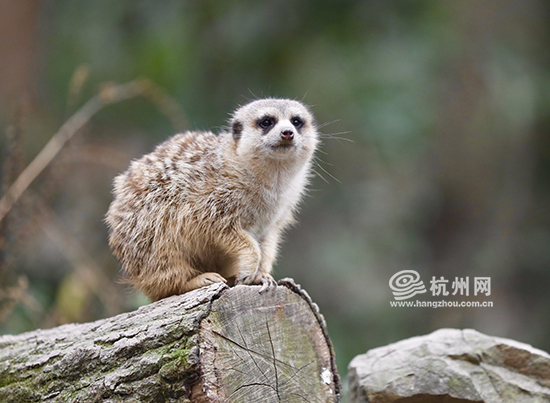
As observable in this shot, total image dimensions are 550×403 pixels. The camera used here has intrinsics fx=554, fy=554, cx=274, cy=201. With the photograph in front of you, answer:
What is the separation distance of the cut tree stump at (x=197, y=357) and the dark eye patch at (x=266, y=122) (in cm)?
101

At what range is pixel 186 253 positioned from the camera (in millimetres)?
2785

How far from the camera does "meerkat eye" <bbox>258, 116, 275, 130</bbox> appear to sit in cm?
306

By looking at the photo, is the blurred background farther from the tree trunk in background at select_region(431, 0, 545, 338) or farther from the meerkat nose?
the meerkat nose

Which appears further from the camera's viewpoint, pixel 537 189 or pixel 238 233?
pixel 537 189

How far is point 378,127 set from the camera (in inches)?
245

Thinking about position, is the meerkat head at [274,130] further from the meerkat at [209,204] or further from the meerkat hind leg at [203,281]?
the meerkat hind leg at [203,281]

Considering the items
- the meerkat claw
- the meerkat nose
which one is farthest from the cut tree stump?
Result: the meerkat nose

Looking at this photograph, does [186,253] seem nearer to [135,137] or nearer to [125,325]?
[125,325]

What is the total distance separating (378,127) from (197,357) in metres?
4.74

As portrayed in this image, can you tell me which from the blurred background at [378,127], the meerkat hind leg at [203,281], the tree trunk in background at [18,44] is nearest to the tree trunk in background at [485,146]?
the blurred background at [378,127]

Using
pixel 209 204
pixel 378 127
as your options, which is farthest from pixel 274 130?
pixel 378 127

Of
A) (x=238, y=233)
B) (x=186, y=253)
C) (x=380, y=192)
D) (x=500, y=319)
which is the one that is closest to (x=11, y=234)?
(x=186, y=253)

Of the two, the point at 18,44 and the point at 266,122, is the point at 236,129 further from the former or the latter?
the point at 18,44

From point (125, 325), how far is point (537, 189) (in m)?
6.03
